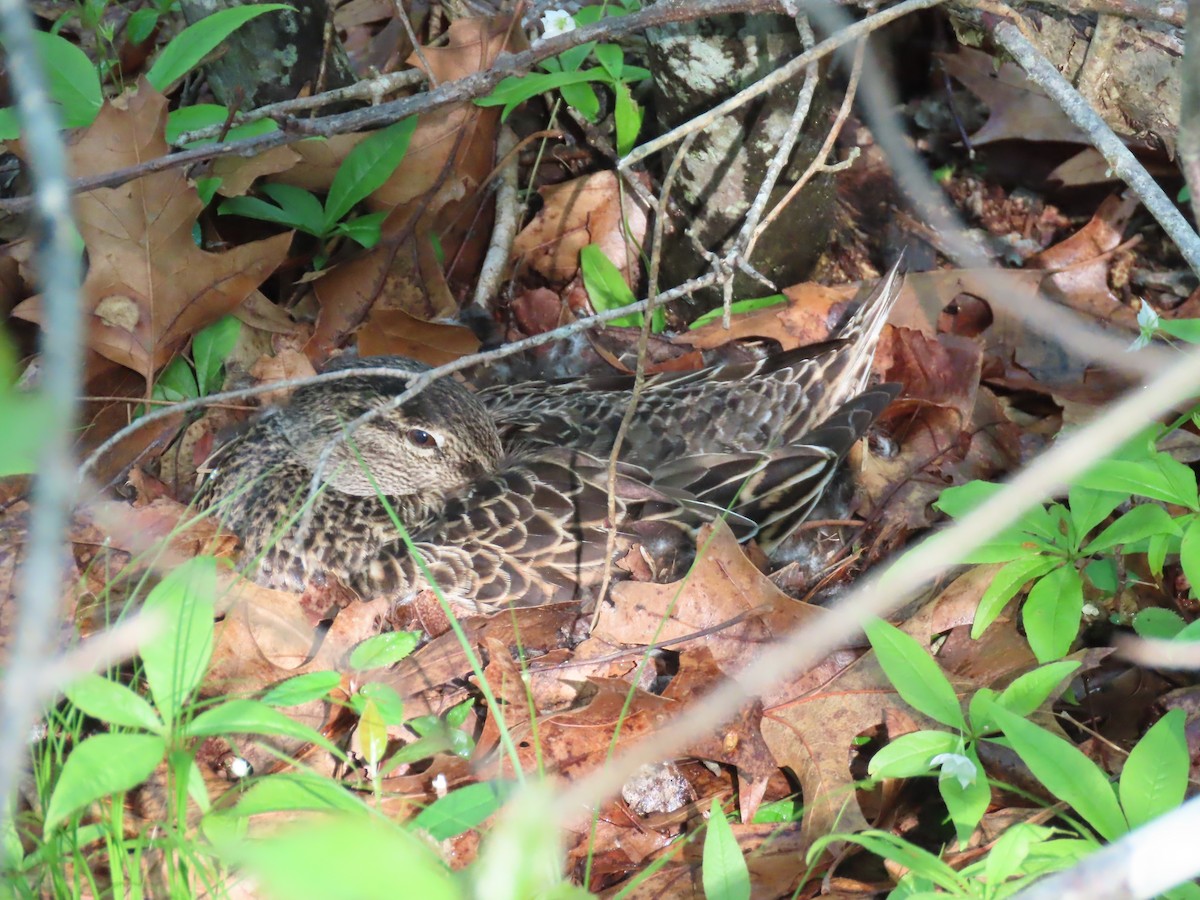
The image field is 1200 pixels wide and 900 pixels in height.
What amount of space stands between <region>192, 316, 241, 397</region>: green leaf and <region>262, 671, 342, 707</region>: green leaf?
2.20 meters

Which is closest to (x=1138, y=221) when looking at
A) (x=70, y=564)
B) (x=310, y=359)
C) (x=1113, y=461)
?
(x=1113, y=461)

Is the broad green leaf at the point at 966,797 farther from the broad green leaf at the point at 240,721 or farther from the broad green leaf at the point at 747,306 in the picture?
the broad green leaf at the point at 747,306

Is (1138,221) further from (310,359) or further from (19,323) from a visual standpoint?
(19,323)

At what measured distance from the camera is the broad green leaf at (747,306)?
194 inches

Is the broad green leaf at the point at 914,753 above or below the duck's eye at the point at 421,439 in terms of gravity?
above

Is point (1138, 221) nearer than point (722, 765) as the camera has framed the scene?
No

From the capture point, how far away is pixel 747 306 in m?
4.98

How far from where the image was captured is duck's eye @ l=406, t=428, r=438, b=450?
3914 millimetres

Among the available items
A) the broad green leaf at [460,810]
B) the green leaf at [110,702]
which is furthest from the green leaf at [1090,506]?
the green leaf at [110,702]

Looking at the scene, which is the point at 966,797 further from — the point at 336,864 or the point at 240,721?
the point at 336,864

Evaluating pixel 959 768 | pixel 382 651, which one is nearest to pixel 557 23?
pixel 382 651

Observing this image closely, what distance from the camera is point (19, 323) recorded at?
14.3 ft

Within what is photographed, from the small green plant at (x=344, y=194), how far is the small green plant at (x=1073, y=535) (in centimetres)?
265

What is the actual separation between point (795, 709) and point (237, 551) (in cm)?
193
